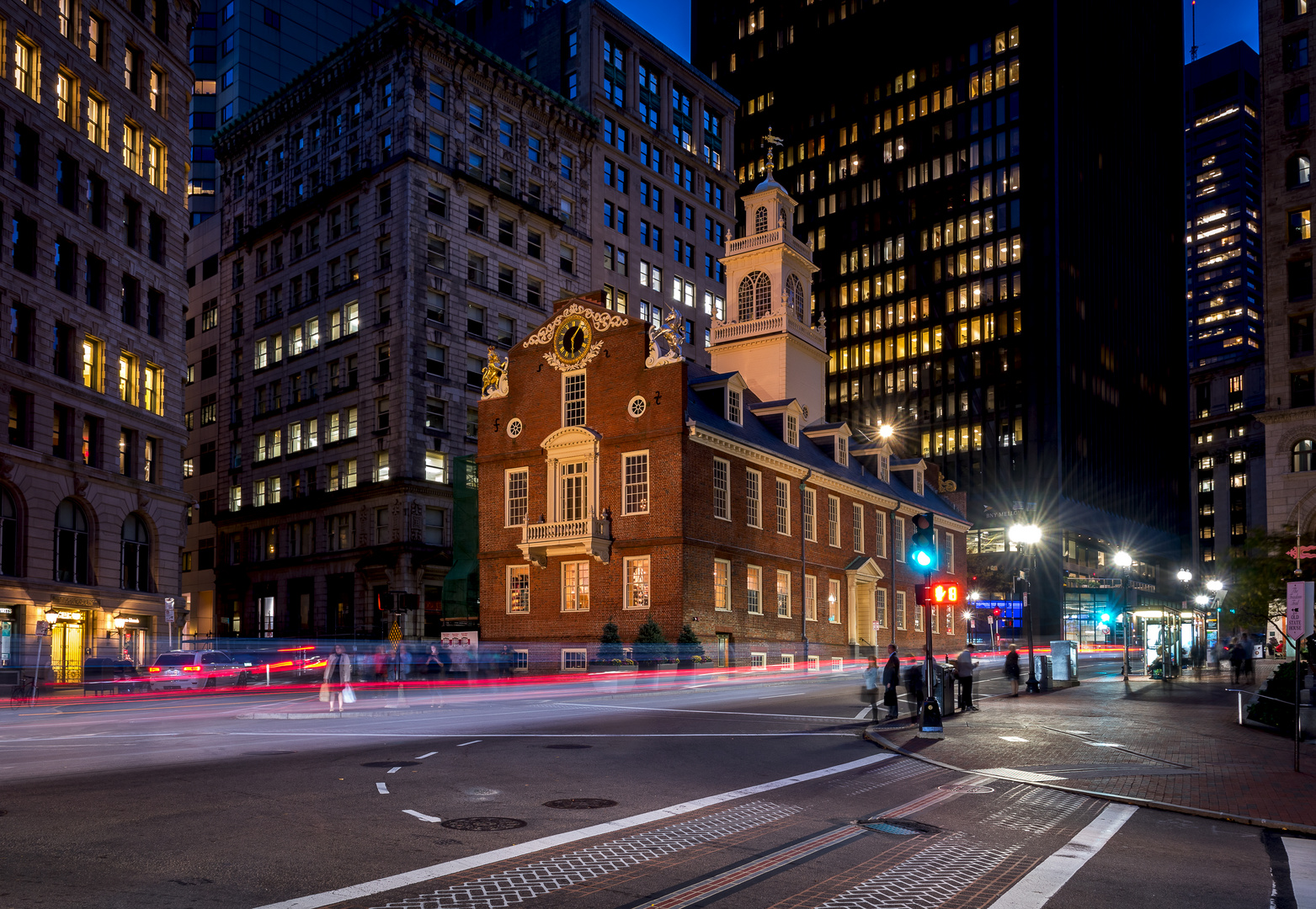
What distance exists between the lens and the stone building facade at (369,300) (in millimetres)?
65062

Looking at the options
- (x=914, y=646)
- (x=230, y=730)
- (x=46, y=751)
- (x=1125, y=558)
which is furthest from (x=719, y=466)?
(x=46, y=751)

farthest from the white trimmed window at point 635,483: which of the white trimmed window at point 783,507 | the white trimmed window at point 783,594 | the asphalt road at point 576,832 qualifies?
the asphalt road at point 576,832

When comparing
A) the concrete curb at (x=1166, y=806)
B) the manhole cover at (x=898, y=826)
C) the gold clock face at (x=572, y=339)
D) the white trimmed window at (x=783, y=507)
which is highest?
the gold clock face at (x=572, y=339)

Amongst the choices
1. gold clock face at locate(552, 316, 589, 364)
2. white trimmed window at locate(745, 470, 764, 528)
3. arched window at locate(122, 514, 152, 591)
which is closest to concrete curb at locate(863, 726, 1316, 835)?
white trimmed window at locate(745, 470, 764, 528)

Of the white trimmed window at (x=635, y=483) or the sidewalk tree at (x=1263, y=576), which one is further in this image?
the white trimmed window at (x=635, y=483)

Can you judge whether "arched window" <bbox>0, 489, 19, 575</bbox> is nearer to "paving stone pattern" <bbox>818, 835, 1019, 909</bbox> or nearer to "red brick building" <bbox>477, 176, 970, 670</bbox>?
"red brick building" <bbox>477, 176, 970, 670</bbox>

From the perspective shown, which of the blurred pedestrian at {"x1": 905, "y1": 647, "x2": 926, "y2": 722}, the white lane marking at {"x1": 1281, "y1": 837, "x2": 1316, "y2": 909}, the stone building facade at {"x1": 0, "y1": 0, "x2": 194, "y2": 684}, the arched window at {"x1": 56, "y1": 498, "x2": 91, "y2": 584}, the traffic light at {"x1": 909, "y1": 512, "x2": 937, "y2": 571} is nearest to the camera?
the white lane marking at {"x1": 1281, "y1": 837, "x2": 1316, "y2": 909}

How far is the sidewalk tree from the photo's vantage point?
40.7 m

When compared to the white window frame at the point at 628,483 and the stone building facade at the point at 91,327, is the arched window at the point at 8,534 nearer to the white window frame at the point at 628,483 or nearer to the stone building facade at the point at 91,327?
→ the stone building facade at the point at 91,327

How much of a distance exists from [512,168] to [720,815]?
63774 millimetres

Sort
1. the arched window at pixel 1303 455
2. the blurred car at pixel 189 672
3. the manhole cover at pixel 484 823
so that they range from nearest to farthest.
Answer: the manhole cover at pixel 484 823, the blurred car at pixel 189 672, the arched window at pixel 1303 455

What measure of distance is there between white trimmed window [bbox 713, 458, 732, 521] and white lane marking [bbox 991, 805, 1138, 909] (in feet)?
110

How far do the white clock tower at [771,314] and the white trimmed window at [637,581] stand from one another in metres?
17.0

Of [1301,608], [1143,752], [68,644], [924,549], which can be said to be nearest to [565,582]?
[68,644]
